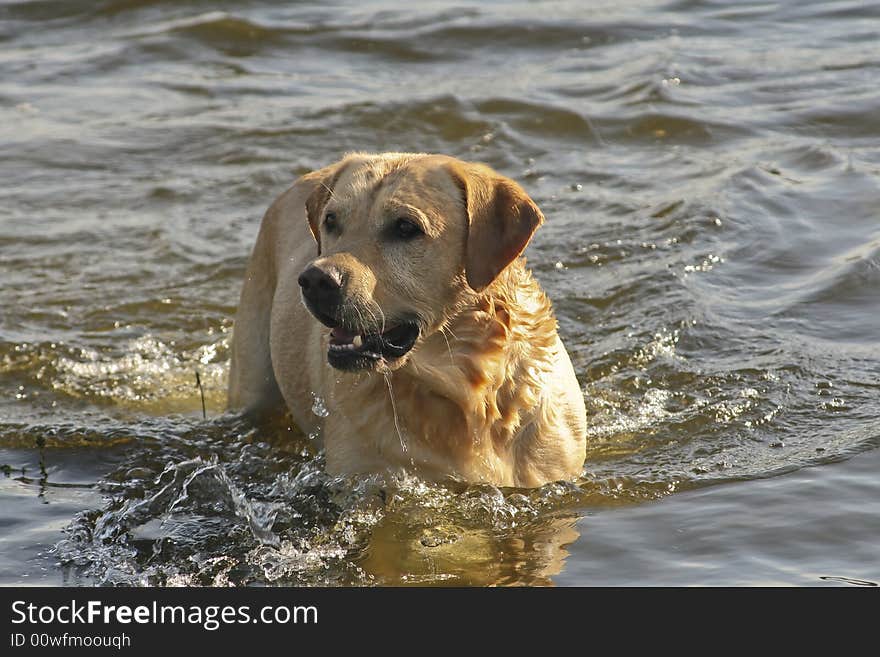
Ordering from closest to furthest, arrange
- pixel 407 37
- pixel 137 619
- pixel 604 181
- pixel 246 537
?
pixel 137 619 → pixel 246 537 → pixel 604 181 → pixel 407 37

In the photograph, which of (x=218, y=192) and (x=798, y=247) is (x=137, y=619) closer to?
(x=798, y=247)

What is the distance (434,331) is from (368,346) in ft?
1.10

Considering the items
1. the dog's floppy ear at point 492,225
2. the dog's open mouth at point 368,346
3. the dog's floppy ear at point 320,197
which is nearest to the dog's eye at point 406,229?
the dog's floppy ear at point 492,225

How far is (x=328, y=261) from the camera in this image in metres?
5.57

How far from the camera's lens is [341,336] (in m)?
5.75

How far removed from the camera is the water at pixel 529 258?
616 centimetres

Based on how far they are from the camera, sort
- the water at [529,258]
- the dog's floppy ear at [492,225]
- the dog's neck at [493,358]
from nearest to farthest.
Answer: the dog's floppy ear at [492,225] < the dog's neck at [493,358] < the water at [529,258]

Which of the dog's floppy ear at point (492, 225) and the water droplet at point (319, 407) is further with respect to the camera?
the water droplet at point (319, 407)

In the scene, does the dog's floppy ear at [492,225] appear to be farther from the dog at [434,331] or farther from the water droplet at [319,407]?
the water droplet at [319,407]

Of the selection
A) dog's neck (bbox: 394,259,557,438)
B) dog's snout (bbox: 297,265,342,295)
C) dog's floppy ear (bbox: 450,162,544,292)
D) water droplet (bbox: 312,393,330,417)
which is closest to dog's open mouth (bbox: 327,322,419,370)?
dog's neck (bbox: 394,259,557,438)

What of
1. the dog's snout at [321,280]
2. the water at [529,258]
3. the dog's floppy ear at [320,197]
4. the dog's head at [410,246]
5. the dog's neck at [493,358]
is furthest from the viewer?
the dog's floppy ear at [320,197]

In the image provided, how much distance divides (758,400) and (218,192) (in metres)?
6.02

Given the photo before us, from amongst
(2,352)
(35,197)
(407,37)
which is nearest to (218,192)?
(35,197)

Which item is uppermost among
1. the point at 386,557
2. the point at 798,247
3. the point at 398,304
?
the point at 398,304
